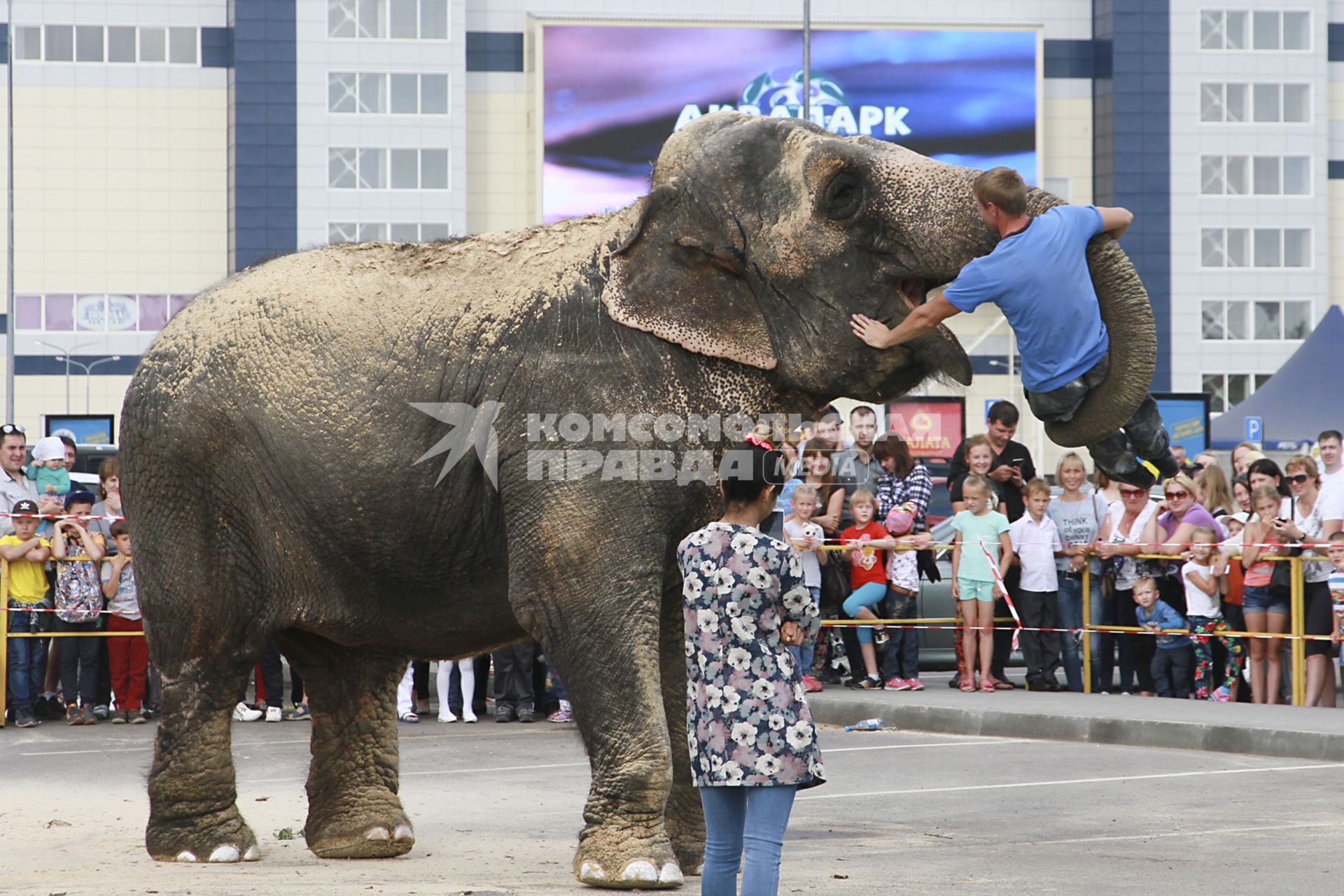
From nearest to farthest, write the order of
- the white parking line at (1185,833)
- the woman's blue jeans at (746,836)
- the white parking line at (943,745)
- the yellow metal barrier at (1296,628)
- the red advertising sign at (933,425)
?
the woman's blue jeans at (746,836)
the white parking line at (1185,833)
the white parking line at (943,745)
the yellow metal barrier at (1296,628)
the red advertising sign at (933,425)

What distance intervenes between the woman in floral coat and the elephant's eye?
0.99 meters

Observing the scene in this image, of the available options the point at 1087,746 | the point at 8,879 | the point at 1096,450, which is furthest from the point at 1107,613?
the point at 8,879

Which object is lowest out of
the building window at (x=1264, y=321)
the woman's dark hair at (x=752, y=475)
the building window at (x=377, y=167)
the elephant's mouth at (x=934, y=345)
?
the woman's dark hair at (x=752, y=475)

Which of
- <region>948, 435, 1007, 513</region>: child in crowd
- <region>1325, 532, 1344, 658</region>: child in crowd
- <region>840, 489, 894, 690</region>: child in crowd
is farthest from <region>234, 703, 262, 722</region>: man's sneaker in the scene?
<region>1325, 532, 1344, 658</region>: child in crowd

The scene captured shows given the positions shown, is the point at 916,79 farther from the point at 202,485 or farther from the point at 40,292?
the point at 202,485

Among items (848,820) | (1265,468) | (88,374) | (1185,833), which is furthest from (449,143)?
(1185,833)

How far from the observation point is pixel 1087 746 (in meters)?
12.2

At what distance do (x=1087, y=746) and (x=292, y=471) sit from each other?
7.17m

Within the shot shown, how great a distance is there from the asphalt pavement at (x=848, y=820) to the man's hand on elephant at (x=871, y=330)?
197 cm

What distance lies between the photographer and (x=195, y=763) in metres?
7.09

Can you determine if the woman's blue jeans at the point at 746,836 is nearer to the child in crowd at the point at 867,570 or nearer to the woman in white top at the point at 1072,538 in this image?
the child in crowd at the point at 867,570

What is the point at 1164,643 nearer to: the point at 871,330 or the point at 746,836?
the point at 871,330

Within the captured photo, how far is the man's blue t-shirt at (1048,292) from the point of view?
5.73 metres

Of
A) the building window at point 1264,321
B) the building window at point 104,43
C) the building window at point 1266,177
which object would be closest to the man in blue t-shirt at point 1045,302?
the building window at point 104,43
